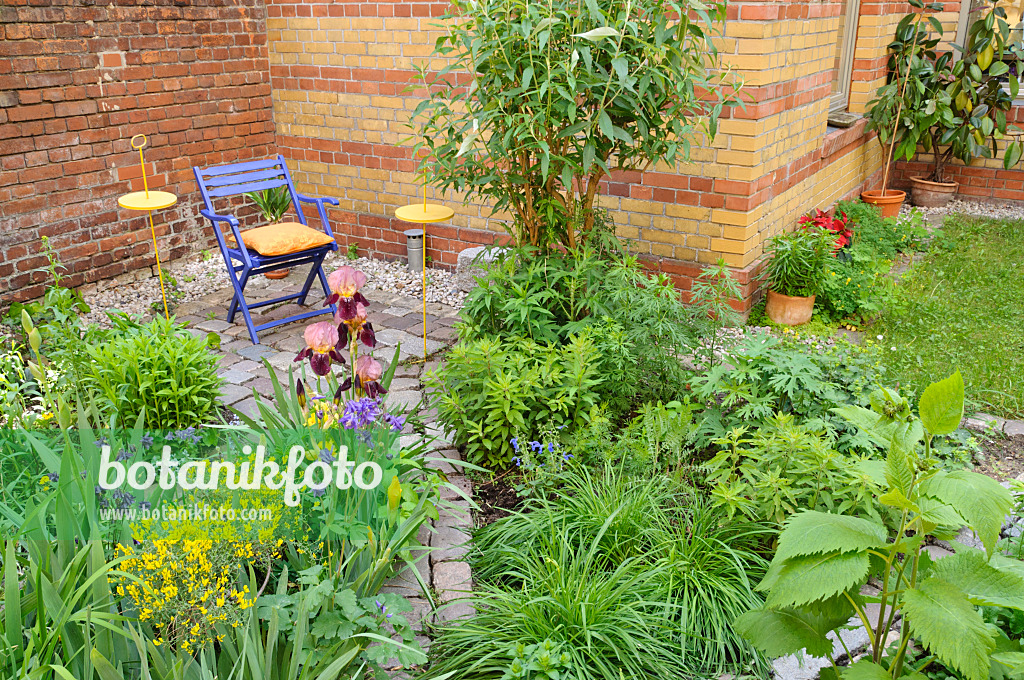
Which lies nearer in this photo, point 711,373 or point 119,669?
point 119,669

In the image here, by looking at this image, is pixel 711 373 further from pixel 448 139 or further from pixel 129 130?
pixel 129 130

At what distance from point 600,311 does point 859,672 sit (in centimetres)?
194

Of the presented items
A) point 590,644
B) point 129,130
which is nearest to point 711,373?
point 590,644

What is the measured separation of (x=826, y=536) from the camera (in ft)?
5.53

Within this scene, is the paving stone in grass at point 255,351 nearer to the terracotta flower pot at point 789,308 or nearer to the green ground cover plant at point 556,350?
the green ground cover plant at point 556,350

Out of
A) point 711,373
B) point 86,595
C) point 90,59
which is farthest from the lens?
point 90,59

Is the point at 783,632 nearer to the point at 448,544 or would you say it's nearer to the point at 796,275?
the point at 448,544

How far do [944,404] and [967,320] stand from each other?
12.4 feet

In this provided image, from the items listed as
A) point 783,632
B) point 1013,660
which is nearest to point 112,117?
point 783,632

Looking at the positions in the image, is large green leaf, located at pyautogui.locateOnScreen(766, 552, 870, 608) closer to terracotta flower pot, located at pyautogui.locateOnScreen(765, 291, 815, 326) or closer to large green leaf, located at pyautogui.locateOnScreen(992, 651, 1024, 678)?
large green leaf, located at pyautogui.locateOnScreen(992, 651, 1024, 678)

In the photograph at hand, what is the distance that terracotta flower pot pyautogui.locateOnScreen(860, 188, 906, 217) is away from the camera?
6871 mm

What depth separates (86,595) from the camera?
1.92 metres

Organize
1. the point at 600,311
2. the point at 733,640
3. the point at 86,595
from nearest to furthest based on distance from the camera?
1. the point at 86,595
2. the point at 733,640
3. the point at 600,311

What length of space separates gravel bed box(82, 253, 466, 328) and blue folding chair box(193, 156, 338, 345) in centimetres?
54
